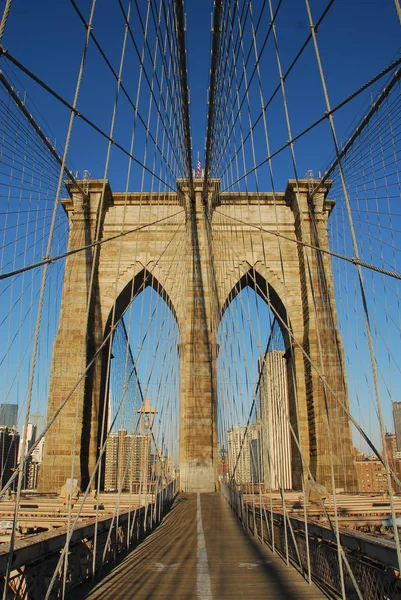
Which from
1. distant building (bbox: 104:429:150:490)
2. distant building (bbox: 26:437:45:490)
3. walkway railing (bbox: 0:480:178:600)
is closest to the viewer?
walkway railing (bbox: 0:480:178:600)

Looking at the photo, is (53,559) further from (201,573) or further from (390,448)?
(390,448)

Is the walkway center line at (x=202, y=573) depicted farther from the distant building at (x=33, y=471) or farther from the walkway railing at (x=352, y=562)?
the distant building at (x=33, y=471)

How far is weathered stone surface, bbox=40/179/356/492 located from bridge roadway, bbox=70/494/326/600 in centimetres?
839

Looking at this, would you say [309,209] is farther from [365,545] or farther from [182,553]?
[365,545]

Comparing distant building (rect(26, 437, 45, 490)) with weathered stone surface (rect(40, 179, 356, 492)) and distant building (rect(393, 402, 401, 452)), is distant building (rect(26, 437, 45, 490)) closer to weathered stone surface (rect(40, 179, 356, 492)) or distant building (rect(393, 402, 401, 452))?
weathered stone surface (rect(40, 179, 356, 492))

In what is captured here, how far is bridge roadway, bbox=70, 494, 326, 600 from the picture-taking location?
120 inches

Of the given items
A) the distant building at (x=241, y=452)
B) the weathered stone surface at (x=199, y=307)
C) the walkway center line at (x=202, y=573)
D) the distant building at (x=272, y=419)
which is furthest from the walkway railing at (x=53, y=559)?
the weathered stone surface at (x=199, y=307)

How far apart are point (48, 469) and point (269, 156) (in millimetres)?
10427

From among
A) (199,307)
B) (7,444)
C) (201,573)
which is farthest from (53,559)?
(7,444)

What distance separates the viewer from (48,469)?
1332 cm

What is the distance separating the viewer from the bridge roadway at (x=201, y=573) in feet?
10.0

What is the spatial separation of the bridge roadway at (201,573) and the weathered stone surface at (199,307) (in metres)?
8.39

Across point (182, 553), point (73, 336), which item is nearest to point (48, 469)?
point (73, 336)

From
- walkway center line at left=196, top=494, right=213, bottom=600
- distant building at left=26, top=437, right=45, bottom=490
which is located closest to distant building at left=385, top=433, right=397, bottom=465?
walkway center line at left=196, top=494, right=213, bottom=600
